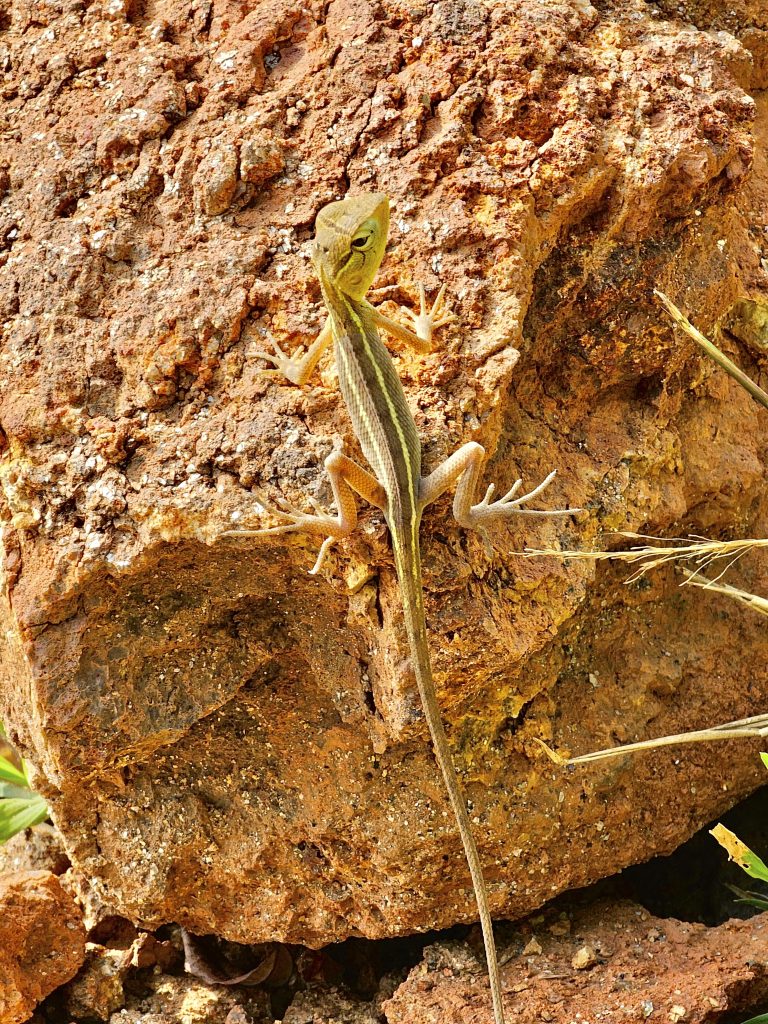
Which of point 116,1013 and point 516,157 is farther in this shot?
point 116,1013

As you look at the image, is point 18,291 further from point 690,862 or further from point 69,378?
point 690,862

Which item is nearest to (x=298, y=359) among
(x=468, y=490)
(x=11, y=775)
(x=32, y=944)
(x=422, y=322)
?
(x=422, y=322)

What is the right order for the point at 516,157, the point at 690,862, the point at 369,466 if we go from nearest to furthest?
1. the point at 369,466
2. the point at 516,157
3. the point at 690,862

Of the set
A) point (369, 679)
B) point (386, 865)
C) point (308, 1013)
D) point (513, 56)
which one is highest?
point (513, 56)

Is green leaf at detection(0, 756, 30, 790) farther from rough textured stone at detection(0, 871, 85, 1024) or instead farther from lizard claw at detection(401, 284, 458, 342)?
lizard claw at detection(401, 284, 458, 342)

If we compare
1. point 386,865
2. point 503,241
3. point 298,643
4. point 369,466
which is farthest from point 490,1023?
point 503,241
